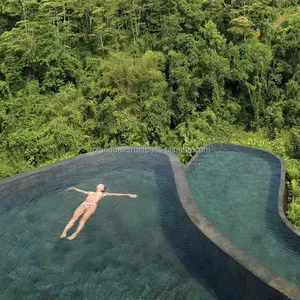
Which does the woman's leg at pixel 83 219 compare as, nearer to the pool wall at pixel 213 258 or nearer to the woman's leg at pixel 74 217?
the woman's leg at pixel 74 217

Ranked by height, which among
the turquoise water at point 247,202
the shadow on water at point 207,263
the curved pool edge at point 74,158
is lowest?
the turquoise water at point 247,202

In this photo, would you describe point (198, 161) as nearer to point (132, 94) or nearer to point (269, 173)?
point (269, 173)

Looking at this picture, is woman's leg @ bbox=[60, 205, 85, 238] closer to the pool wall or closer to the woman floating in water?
the woman floating in water

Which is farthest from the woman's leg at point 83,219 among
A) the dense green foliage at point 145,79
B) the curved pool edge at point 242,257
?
the dense green foliage at point 145,79

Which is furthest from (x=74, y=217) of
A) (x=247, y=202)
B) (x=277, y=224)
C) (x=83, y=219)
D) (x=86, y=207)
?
(x=277, y=224)

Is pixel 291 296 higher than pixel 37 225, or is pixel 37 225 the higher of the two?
pixel 291 296

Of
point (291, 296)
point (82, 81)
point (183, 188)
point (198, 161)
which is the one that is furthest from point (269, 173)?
point (82, 81)

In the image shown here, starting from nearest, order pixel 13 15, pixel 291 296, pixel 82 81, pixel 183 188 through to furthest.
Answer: pixel 291 296
pixel 183 188
pixel 82 81
pixel 13 15
